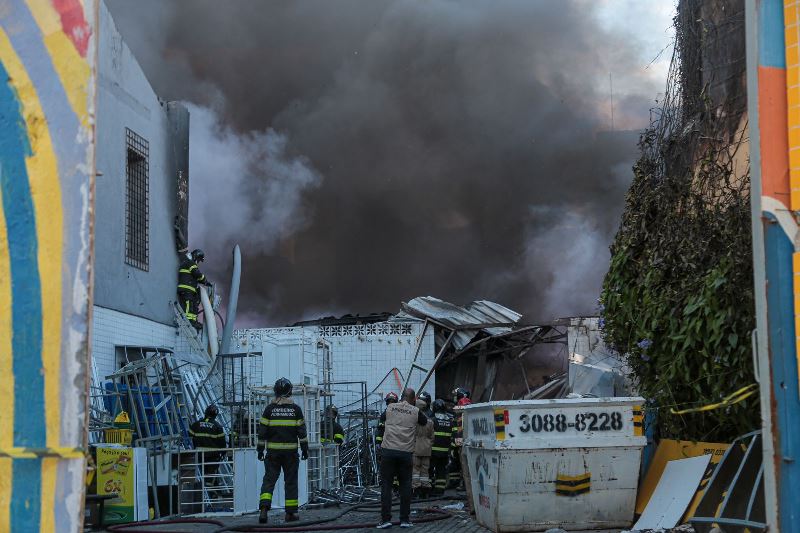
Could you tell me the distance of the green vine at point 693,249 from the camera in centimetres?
910

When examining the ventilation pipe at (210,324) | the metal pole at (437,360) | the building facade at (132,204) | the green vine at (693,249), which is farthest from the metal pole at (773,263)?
the metal pole at (437,360)

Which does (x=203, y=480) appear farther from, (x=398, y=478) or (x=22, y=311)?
(x=22, y=311)

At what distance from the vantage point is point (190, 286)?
815 inches

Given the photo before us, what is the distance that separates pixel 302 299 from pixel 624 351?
1794 centimetres

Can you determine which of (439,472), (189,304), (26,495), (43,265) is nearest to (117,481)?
(439,472)

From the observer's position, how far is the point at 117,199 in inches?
698

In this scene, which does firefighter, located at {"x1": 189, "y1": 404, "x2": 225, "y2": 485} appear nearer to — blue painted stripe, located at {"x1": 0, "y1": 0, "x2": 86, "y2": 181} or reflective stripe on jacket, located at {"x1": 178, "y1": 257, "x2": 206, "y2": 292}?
reflective stripe on jacket, located at {"x1": 178, "y1": 257, "x2": 206, "y2": 292}

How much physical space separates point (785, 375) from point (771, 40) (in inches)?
55.7

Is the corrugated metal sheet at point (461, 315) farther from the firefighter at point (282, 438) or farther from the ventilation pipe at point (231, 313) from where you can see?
the firefighter at point (282, 438)

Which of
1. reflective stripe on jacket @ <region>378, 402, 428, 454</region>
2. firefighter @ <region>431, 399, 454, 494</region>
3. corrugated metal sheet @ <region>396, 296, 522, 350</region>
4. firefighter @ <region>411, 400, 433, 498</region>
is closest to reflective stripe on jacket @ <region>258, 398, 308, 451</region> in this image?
reflective stripe on jacket @ <region>378, 402, 428, 454</region>

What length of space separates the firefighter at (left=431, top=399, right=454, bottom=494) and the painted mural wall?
42.7 feet

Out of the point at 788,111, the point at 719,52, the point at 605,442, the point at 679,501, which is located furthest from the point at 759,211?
the point at 719,52

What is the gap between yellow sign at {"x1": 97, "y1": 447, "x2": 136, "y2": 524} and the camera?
11.9 m

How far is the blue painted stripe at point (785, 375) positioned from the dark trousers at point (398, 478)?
736cm
